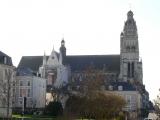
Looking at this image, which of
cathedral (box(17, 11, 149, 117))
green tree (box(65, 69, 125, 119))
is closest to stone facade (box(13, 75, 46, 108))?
green tree (box(65, 69, 125, 119))

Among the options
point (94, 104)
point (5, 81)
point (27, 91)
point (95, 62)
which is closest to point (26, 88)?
point (27, 91)

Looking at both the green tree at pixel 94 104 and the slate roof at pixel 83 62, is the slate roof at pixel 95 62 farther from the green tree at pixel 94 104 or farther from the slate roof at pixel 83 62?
the green tree at pixel 94 104

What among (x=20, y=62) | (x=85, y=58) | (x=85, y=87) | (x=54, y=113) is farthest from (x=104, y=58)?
(x=54, y=113)

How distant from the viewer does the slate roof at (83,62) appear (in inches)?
5728

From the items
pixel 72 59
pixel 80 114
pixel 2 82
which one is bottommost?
pixel 80 114

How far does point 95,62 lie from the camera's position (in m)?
148

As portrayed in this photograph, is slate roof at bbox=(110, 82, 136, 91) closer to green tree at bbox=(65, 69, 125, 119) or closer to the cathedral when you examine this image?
the cathedral

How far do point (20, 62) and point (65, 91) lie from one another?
4109 centimetres

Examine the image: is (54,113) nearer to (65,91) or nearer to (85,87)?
(85,87)

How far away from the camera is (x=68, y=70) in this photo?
145250mm

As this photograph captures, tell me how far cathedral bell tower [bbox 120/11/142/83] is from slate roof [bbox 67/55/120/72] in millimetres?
3808

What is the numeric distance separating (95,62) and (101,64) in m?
2.05

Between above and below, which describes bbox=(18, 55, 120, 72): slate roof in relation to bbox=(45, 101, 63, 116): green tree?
above

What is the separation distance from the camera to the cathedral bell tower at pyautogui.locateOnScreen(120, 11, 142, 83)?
14112cm
